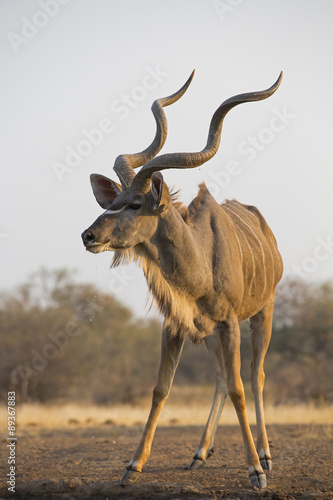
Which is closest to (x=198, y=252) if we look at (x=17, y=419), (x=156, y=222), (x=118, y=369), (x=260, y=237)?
(x=156, y=222)

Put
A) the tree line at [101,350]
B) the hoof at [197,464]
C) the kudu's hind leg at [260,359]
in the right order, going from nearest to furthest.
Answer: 1. the hoof at [197,464]
2. the kudu's hind leg at [260,359]
3. the tree line at [101,350]

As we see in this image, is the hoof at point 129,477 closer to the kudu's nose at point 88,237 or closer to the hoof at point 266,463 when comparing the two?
the hoof at point 266,463

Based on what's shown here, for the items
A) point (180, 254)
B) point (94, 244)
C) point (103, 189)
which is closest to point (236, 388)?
point (180, 254)

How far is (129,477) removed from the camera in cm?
437

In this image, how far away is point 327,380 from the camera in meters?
16.3

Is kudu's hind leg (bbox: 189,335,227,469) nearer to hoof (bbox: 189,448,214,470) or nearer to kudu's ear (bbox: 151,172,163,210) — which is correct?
hoof (bbox: 189,448,214,470)

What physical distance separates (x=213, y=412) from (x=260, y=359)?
68 centimetres

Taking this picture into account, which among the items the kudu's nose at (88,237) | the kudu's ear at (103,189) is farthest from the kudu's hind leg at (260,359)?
the kudu's nose at (88,237)

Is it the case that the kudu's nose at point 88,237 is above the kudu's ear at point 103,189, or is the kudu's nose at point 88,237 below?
below

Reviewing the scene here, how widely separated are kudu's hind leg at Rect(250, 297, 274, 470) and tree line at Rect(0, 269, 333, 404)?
32.6 feet

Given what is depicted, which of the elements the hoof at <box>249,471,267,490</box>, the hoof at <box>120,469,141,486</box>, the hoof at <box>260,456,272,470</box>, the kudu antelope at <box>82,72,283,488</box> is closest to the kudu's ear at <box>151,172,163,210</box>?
the kudu antelope at <box>82,72,283,488</box>

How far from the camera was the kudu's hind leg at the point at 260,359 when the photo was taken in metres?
5.38

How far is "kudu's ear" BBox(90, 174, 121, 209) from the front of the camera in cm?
458

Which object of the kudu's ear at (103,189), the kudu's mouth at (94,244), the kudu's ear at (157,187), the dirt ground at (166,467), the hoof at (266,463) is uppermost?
Result: the kudu's ear at (103,189)
